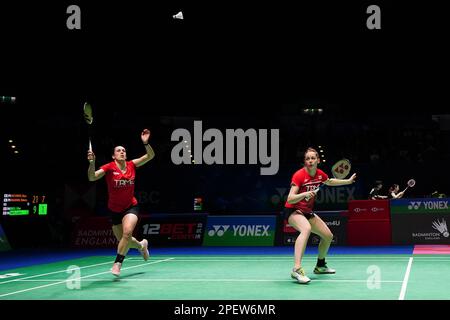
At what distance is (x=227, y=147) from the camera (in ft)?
86.6

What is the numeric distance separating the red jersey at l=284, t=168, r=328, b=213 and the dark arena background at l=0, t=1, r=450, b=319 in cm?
107

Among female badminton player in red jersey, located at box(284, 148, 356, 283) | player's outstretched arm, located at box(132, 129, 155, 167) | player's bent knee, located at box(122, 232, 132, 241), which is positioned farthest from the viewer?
player's outstretched arm, located at box(132, 129, 155, 167)

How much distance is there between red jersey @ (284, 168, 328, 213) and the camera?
27.3 ft

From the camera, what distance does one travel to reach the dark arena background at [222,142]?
9.39 metres

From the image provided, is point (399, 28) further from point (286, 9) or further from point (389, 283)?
point (389, 283)

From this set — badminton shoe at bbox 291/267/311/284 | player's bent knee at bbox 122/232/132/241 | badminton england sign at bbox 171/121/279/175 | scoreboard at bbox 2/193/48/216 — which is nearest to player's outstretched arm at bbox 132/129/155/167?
player's bent knee at bbox 122/232/132/241

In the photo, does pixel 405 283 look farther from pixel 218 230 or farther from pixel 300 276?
pixel 218 230

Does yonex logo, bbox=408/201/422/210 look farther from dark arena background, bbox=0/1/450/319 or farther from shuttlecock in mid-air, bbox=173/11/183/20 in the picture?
shuttlecock in mid-air, bbox=173/11/183/20

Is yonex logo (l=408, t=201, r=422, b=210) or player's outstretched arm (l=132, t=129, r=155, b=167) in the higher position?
player's outstretched arm (l=132, t=129, r=155, b=167)

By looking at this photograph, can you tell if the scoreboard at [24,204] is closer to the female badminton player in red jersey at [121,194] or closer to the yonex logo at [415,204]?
the female badminton player in red jersey at [121,194]

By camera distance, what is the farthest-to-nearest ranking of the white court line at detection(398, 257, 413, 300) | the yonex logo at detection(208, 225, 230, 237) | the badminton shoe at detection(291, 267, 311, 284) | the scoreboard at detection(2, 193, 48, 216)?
the scoreboard at detection(2, 193, 48, 216)
the yonex logo at detection(208, 225, 230, 237)
the badminton shoe at detection(291, 267, 311, 284)
the white court line at detection(398, 257, 413, 300)

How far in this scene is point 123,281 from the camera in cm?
847

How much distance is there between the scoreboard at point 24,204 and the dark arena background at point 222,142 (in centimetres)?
5

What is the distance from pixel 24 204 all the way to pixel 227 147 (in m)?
9.20
